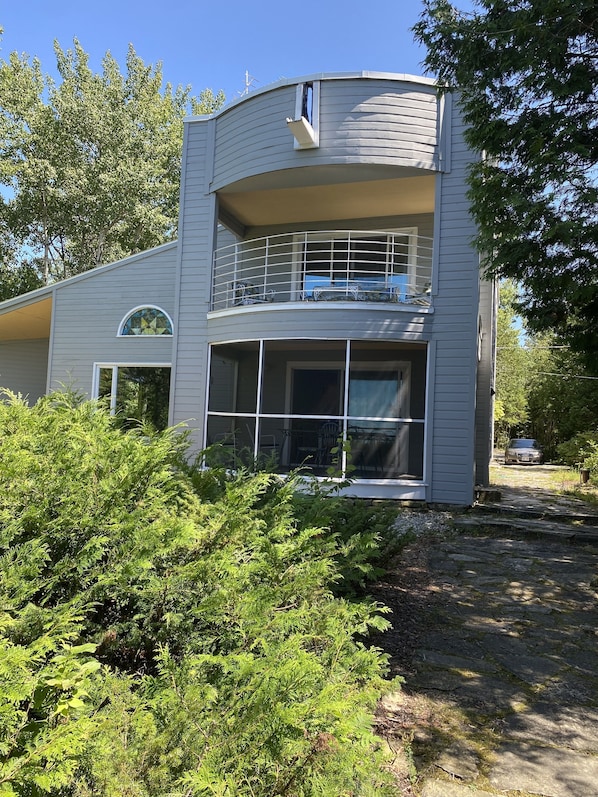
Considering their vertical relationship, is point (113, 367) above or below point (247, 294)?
below

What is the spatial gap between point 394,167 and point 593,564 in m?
6.86

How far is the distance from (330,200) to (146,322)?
483cm

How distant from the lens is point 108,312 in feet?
38.5

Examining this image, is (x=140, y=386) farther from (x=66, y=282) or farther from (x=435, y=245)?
(x=435, y=245)

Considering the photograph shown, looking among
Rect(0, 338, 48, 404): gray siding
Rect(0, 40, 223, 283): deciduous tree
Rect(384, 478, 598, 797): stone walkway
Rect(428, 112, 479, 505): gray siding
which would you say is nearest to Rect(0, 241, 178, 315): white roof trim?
Rect(0, 338, 48, 404): gray siding

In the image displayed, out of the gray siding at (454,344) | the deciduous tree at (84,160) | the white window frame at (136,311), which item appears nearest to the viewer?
the gray siding at (454,344)

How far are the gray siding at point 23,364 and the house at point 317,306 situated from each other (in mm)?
3511

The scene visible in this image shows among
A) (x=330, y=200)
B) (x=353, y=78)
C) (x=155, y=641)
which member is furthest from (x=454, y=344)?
(x=155, y=641)

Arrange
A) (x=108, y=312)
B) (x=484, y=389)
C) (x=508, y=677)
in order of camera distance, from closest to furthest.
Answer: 1. (x=508, y=677)
2. (x=108, y=312)
3. (x=484, y=389)

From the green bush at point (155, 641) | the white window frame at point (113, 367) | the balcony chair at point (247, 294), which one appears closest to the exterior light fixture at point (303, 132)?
the balcony chair at point (247, 294)

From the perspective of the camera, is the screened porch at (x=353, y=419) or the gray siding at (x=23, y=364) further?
the gray siding at (x=23, y=364)

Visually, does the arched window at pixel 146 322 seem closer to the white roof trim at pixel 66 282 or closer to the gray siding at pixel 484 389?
the white roof trim at pixel 66 282

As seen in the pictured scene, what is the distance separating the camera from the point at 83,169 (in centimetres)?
2277

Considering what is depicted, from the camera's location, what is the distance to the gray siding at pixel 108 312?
37.4 ft
